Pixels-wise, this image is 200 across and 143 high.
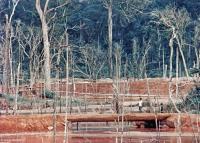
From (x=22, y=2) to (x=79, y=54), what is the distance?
921 centimetres

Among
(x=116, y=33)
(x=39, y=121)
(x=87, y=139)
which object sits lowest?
(x=87, y=139)

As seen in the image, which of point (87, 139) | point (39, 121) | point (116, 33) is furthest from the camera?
point (116, 33)

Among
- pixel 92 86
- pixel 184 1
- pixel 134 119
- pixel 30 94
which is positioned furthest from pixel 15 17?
pixel 134 119

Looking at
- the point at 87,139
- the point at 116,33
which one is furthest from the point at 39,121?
the point at 116,33

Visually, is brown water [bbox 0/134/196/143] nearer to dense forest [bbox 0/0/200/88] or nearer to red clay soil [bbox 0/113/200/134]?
red clay soil [bbox 0/113/200/134]

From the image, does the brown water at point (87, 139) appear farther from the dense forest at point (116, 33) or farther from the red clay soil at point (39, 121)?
the dense forest at point (116, 33)

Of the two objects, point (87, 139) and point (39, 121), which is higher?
point (39, 121)

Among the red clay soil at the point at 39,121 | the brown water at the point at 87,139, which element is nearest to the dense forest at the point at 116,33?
the red clay soil at the point at 39,121

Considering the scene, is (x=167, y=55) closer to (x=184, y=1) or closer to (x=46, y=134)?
(x=184, y=1)

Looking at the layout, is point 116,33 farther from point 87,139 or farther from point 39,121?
point 87,139

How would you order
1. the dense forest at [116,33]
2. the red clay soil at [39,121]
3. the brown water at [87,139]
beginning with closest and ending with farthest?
the brown water at [87,139] < the red clay soil at [39,121] < the dense forest at [116,33]

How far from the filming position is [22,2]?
171 ft

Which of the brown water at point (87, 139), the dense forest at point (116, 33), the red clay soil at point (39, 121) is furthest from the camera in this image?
the dense forest at point (116, 33)

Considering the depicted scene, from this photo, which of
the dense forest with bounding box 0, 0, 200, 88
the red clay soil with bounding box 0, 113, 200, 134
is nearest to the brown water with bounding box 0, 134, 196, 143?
the red clay soil with bounding box 0, 113, 200, 134
